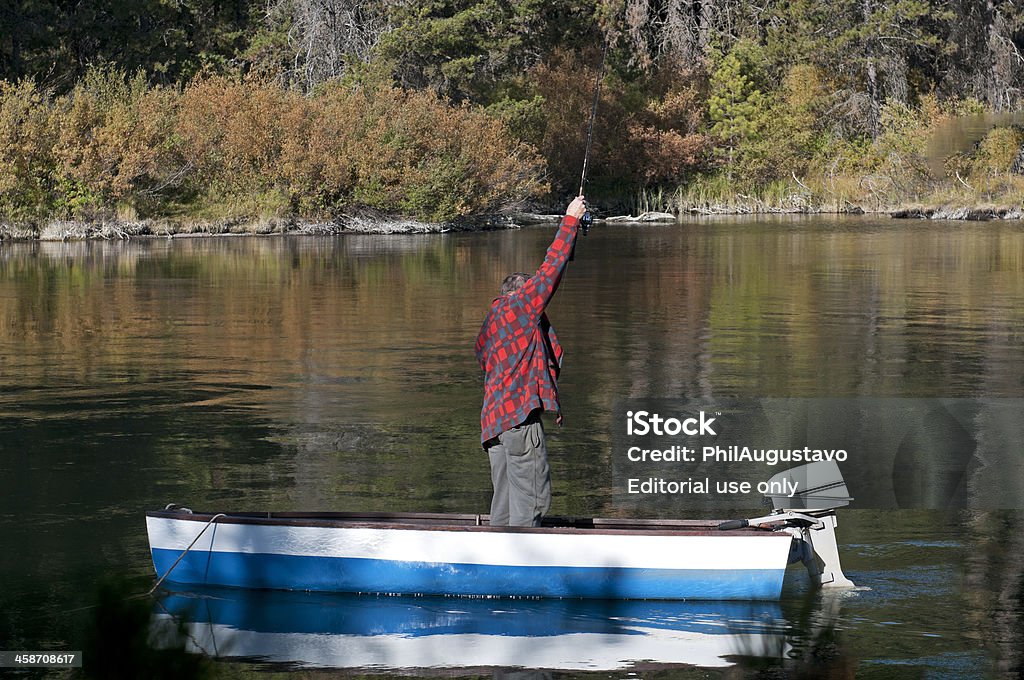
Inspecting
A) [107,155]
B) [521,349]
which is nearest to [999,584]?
[521,349]

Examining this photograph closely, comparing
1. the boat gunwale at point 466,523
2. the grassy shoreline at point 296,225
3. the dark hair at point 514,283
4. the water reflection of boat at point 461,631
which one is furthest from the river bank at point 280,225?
the dark hair at point 514,283

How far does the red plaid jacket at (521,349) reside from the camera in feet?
27.9

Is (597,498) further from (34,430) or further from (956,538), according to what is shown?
(34,430)

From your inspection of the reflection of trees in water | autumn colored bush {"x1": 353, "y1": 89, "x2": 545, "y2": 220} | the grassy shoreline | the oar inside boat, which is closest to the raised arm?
the oar inside boat

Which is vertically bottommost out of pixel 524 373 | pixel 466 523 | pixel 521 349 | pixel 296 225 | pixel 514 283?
pixel 466 523

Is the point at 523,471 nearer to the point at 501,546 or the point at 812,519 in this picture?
the point at 501,546

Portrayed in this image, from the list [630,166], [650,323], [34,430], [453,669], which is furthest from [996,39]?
[453,669]

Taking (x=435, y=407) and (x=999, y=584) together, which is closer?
(x=999, y=584)

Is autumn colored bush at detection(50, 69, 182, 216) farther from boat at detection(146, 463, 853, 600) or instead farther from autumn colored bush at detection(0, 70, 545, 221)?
boat at detection(146, 463, 853, 600)

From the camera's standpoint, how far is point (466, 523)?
30.6 feet

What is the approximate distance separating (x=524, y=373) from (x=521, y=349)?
0.13 meters

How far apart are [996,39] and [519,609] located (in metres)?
64.3

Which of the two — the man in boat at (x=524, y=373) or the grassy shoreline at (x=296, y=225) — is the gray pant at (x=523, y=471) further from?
the grassy shoreline at (x=296, y=225)

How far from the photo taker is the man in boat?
852cm
